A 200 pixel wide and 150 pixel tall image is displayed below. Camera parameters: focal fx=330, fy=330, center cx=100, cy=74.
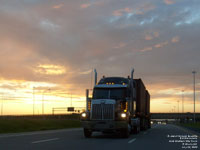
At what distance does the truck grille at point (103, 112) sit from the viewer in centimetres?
2092

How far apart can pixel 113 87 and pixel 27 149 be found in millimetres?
10484

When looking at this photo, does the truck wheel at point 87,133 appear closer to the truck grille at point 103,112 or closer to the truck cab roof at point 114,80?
the truck grille at point 103,112

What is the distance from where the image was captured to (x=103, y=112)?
68.9 ft

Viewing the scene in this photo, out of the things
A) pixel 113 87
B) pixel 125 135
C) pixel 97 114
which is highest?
pixel 113 87

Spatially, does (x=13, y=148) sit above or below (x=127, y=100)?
below

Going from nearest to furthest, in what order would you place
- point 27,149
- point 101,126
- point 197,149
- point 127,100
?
point 27,149, point 197,149, point 101,126, point 127,100

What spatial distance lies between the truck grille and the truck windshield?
43.1 inches

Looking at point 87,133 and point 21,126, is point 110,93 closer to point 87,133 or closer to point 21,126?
point 87,133

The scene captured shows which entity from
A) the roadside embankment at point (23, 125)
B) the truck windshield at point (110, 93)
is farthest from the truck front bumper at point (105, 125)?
the roadside embankment at point (23, 125)

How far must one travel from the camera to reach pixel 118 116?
2098cm

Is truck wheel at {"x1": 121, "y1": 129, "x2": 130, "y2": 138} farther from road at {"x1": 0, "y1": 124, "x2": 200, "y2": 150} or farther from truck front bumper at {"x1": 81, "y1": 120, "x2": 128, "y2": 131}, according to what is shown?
road at {"x1": 0, "y1": 124, "x2": 200, "y2": 150}

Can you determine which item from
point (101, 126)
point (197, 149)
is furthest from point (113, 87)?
point (197, 149)

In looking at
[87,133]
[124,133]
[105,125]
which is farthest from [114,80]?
[87,133]

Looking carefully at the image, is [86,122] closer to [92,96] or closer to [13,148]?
[92,96]
